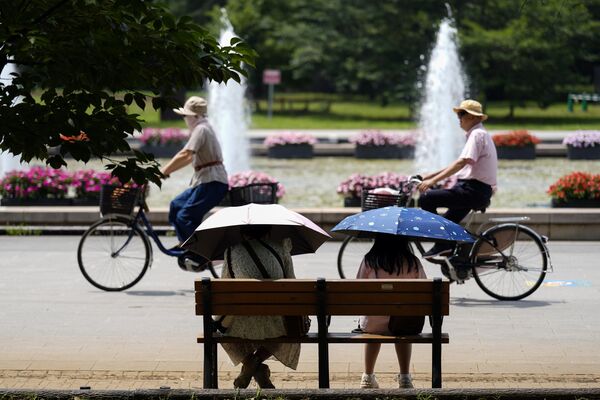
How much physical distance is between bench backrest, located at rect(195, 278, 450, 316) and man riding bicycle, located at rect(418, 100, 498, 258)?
3.90 m

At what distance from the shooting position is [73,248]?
573 inches

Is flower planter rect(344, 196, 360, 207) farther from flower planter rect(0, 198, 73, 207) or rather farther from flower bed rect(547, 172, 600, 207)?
flower planter rect(0, 198, 73, 207)

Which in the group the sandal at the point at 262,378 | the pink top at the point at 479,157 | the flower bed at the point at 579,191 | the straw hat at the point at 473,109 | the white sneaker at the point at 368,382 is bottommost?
the white sneaker at the point at 368,382

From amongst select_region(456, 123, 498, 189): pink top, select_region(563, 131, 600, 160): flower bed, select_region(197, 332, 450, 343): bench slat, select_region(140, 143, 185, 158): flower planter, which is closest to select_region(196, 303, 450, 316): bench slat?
select_region(197, 332, 450, 343): bench slat

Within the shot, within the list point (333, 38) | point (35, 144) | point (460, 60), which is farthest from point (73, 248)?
point (333, 38)

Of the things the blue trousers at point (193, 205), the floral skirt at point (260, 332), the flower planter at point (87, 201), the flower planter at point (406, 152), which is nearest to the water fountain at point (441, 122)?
the flower planter at point (406, 152)

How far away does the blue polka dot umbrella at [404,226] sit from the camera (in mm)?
7180

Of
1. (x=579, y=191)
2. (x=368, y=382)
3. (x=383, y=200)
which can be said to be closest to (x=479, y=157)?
(x=383, y=200)

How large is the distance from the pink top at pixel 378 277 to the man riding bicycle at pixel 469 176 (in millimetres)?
3459

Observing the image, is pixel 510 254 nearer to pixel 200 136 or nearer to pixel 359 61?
A: pixel 200 136

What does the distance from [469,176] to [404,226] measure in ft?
11.9

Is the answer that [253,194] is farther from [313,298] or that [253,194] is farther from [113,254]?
[313,298]

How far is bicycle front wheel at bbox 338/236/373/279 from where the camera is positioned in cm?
1145

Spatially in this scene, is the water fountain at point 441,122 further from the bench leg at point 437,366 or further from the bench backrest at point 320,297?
the bench backrest at point 320,297
